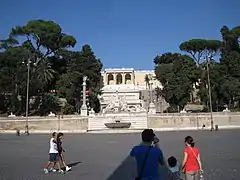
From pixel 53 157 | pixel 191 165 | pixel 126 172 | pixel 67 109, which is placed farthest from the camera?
pixel 67 109

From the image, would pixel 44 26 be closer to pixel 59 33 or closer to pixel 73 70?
pixel 59 33

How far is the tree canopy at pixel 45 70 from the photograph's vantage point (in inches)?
1961

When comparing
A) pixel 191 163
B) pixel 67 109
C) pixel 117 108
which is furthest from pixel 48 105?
pixel 191 163

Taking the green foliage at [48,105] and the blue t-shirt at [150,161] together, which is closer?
the blue t-shirt at [150,161]

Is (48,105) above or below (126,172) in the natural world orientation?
above

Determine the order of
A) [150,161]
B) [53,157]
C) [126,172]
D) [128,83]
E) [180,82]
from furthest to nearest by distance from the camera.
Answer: [128,83]
[180,82]
[53,157]
[126,172]
[150,161]

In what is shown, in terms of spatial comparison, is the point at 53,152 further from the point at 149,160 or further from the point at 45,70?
the point at 45,70

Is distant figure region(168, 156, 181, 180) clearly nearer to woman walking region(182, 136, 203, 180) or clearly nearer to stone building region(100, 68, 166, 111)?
woman walking region(182, 136, 203, 180)

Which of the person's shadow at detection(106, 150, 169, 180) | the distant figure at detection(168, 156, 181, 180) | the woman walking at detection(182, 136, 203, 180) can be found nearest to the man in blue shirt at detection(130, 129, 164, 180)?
the distant figure at detection(168, 156, 181, 180)

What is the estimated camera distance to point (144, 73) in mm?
85125

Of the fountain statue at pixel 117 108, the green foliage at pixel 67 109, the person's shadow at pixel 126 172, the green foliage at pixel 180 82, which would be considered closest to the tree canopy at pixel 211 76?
the green foliage at pixel 180 82

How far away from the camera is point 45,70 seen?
53.5 m

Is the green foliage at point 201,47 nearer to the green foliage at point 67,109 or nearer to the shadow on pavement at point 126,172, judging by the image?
the green foliage at point 67,109

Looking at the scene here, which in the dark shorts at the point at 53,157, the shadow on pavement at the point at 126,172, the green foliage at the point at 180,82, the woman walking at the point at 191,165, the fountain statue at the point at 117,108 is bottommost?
the shadow on pavement at the point at 126,172
